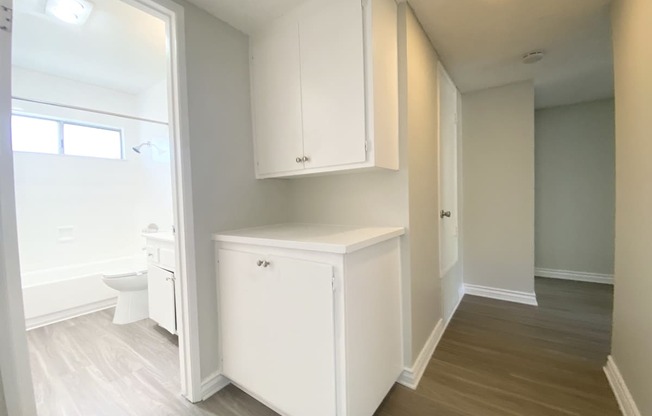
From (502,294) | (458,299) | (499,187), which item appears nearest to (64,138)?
(458,299)

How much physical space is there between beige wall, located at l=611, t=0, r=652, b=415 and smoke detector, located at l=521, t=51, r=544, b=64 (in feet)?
1.82

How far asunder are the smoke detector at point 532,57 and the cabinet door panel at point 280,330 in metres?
2.38

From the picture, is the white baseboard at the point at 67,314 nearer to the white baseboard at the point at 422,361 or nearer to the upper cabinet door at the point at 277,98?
the upper cabinet door at the point at 277,98

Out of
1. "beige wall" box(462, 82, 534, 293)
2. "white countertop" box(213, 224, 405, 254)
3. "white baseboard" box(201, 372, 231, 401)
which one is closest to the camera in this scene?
"white countertop" box(213, 224, 405, 254)

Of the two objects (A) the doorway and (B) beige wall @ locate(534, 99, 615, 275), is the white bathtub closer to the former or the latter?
(A) the doorway

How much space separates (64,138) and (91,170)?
0.43 metres

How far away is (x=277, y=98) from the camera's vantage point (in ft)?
5.45

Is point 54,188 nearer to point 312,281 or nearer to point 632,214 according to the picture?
→ point 312,281

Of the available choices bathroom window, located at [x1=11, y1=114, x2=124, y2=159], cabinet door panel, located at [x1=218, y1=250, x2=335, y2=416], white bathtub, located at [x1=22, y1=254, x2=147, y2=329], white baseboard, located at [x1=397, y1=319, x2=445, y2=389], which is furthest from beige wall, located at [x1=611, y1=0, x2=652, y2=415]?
bathroom window, located at [x1=11, y1=114, x2=124, y2=159]

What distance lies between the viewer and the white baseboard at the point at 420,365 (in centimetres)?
160

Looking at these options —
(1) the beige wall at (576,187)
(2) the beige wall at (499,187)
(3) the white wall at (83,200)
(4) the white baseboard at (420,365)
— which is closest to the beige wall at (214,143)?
(4) the white baseboard at (420,365)

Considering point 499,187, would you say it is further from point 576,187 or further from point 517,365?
point 517,365

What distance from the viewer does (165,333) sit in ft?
7.46

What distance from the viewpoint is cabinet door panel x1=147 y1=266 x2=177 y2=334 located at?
2.01 m
